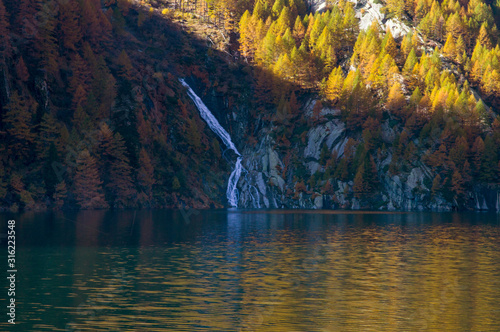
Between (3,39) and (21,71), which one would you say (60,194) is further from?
(3,39)

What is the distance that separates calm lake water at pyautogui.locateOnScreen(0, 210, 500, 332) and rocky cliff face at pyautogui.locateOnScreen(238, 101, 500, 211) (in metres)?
74.5

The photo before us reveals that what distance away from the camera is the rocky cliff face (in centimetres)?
14388

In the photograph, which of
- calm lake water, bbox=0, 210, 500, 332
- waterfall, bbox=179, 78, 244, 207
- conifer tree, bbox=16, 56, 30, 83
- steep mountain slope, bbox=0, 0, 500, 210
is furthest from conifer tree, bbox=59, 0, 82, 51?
calm lake water, bbox=0, 210, 500, 332

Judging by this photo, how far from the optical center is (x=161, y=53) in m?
172

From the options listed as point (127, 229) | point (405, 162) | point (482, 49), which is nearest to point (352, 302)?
point (127, 229)

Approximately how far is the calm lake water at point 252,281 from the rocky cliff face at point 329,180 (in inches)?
2932

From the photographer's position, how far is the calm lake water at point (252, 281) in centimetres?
2782

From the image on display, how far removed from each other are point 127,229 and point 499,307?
5309 centimetres

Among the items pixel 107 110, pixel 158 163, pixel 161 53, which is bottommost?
pixel 158 163

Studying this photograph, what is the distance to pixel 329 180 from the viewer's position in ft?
485

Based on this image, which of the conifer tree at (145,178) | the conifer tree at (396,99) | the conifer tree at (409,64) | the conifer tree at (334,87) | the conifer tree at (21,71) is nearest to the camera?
the conifer tree at (21,71)

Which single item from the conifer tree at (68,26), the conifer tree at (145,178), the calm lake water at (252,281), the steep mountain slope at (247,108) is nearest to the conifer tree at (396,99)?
the steep mountain slope at (247,108)

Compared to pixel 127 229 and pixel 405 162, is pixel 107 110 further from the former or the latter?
pixel 405 162

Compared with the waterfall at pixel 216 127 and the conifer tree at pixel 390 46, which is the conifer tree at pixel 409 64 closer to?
the conifer tree at pixel 390 46
